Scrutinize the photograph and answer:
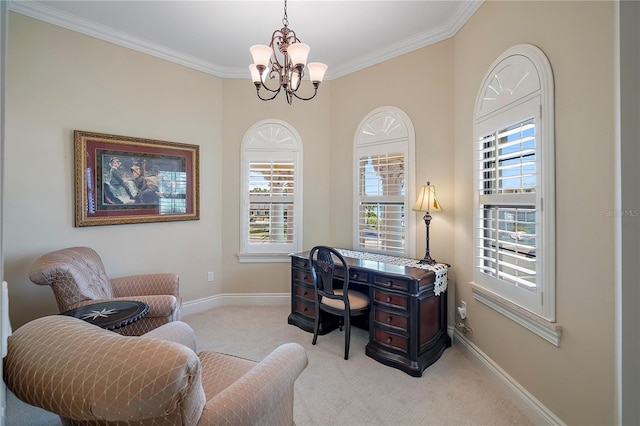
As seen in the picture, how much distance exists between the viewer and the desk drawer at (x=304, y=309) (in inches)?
129

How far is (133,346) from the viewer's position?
0.97 m

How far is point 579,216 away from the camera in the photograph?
Answer: 64.5 inches

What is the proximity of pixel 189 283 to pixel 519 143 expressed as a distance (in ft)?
12.2

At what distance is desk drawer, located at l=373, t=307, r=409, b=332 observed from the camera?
2533 mm

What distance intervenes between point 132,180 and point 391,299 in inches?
117

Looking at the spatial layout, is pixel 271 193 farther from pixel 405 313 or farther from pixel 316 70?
pixel 405 313

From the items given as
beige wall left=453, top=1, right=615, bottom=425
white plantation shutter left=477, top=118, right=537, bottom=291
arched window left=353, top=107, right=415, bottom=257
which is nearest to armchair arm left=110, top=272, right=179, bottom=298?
arched window left=353, top=107, right=415, bottom=257

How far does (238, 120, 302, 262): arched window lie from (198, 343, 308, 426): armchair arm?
248cm

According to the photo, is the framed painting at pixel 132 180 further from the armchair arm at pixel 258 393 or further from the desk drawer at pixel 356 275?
the armchair arm at pixel 258 393

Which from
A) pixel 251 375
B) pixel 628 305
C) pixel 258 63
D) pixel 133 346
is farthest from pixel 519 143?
pixel 133 346

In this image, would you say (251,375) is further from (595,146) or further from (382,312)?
(595,146)

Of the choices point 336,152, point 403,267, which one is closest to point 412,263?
point 403,267

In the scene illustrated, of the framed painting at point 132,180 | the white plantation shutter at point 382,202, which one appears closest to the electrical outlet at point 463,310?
the white plantation shutter at point 382,202

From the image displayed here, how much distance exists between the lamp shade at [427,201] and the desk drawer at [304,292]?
4.74 ft
